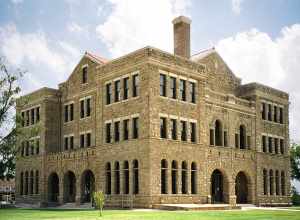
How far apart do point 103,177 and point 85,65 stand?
1149 centimetres

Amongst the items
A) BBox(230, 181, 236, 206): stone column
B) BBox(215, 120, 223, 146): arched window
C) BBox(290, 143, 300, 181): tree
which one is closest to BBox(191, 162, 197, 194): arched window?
BBox(230, 181, 236, 206): stone column

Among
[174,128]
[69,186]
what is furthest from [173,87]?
[69,186]

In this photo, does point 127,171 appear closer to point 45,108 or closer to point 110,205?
point 110,205

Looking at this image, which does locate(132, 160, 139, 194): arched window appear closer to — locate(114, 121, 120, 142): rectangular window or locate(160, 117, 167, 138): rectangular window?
locate(160, 117, 167, 138): rectangular window

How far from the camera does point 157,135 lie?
35.6 meters

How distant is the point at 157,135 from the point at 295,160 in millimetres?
34547

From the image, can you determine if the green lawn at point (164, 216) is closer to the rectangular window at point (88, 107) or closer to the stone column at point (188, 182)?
the stone column at point (188, 182)

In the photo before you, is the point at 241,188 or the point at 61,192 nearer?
the point at 61,192

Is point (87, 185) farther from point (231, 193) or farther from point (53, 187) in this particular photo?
point (231, 193)

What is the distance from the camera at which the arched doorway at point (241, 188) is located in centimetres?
4353

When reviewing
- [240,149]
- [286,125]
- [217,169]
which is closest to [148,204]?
[217,169]

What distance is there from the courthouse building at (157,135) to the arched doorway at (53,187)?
0.31 ft

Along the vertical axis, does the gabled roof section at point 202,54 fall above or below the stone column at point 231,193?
above

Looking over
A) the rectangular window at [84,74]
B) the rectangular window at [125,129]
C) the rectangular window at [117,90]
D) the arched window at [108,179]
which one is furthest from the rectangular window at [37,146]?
the rectangular window at [125,129]
